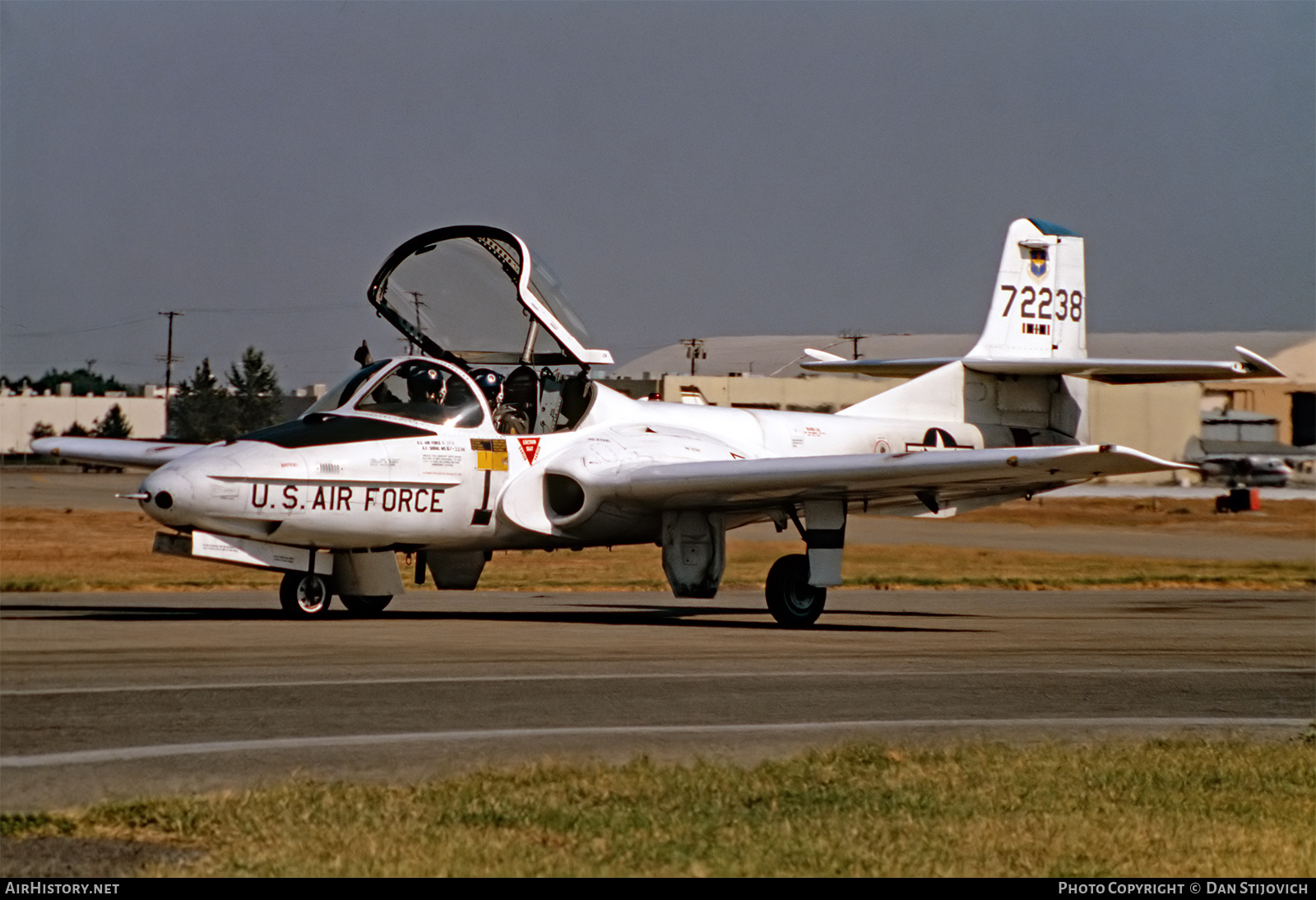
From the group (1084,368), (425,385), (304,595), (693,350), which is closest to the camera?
(304,595)

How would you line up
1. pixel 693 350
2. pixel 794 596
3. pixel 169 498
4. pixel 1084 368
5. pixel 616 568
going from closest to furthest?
pixel 169 498 < pixel 794 596 < pixel 1084 368 < pixel 616 568 < pixel 693 350

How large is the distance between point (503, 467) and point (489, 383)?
0.97 meters

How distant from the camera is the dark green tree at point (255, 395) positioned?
9219cm

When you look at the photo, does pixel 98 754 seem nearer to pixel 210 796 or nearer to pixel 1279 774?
pixel 210 796

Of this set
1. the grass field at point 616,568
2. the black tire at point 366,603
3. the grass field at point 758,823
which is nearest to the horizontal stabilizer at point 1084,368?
the grass field at point 616,568

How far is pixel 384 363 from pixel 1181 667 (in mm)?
8276

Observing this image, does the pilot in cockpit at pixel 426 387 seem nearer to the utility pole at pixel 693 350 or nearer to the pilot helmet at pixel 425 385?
the pilot helmet at pixel 425 385

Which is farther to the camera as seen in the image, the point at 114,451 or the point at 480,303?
the point at 114,451

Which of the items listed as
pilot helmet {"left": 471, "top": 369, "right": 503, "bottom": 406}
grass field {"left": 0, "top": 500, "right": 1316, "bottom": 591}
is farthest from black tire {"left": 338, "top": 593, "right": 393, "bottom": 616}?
grass field {"left": 0, "top": 500, "right": 1316, "bottom": 591}

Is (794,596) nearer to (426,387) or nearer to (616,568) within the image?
(426,387)

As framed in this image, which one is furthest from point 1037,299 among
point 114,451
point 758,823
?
point 758,823

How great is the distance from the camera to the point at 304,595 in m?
15.8

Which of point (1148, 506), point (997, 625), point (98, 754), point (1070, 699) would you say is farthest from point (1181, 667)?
point (1148, 506)
